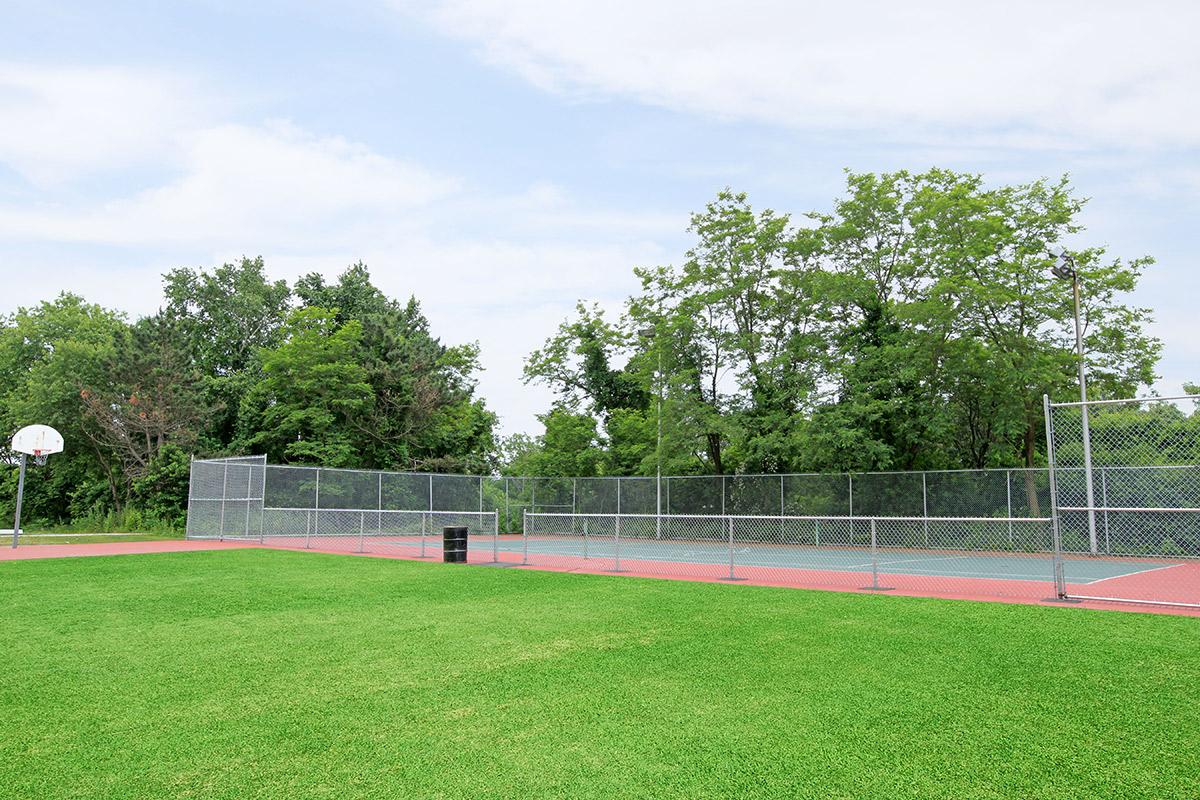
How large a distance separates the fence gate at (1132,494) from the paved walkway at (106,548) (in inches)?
878

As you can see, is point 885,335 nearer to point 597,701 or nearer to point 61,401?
point 597,701

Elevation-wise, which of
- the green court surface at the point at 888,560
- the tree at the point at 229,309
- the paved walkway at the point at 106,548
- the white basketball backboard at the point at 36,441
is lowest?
the paved walkway at the point at 106,548

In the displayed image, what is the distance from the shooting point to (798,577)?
15398mm

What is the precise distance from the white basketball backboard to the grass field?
20.5 meters

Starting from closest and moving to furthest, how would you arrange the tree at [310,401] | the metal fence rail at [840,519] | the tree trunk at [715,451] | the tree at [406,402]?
the metal fence rail at [840,519], the tree trunk at [715,451], the tree at [310,401], the tree at [406,402]

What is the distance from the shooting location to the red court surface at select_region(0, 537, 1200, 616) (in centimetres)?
1253

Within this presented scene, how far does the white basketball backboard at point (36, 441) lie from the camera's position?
28.1 m

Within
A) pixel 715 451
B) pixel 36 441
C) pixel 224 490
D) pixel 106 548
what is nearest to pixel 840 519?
pixel 715 451

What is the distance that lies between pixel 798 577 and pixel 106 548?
20232 millimetres

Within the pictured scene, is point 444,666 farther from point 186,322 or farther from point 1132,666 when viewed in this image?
point 186,322

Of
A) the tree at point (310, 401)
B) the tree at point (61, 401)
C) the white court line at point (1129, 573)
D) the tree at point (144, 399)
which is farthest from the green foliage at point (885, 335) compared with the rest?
the tree at point (61, 401)

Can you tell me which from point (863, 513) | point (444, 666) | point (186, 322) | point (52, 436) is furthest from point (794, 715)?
point (186, 322)

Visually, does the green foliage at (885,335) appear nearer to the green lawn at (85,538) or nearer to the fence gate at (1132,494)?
the fence gate at (1132,494)

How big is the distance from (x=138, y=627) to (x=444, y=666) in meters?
4.64
